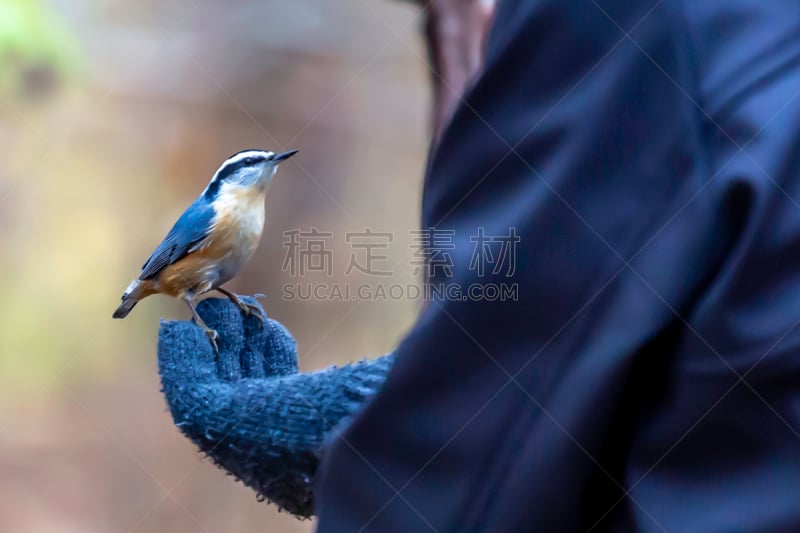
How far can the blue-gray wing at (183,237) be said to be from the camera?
187cm

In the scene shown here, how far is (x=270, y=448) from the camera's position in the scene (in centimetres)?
120

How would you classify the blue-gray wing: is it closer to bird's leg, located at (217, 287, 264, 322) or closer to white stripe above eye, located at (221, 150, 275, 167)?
white stripe above eye, located at (221, 150, 275, 167)

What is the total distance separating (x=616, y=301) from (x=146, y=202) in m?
4.67

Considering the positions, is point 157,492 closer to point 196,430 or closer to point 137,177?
point 137,177

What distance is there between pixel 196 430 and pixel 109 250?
4.04 m

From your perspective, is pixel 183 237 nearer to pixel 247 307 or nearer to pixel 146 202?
pixel 247 307

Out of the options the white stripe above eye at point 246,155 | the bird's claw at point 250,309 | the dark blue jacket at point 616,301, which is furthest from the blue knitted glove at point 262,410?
the white stripe above eye at point 246,155

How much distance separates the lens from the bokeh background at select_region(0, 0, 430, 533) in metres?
5.14

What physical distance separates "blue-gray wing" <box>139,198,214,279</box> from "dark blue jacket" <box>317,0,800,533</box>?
3.66 feet

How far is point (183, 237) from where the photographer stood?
6.16 feet

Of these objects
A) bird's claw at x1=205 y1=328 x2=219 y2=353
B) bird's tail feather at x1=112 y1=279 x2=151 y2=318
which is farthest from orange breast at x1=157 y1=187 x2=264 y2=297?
bird's claw at x1=205 y1=328 x2=219 y2=353

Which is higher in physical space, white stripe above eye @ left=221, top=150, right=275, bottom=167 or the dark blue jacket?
the dark blue jacket

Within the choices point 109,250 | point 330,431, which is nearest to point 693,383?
point 330,431

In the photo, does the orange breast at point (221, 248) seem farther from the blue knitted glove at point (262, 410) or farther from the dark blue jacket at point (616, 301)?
the dark blue jacket at point (616, 301)
